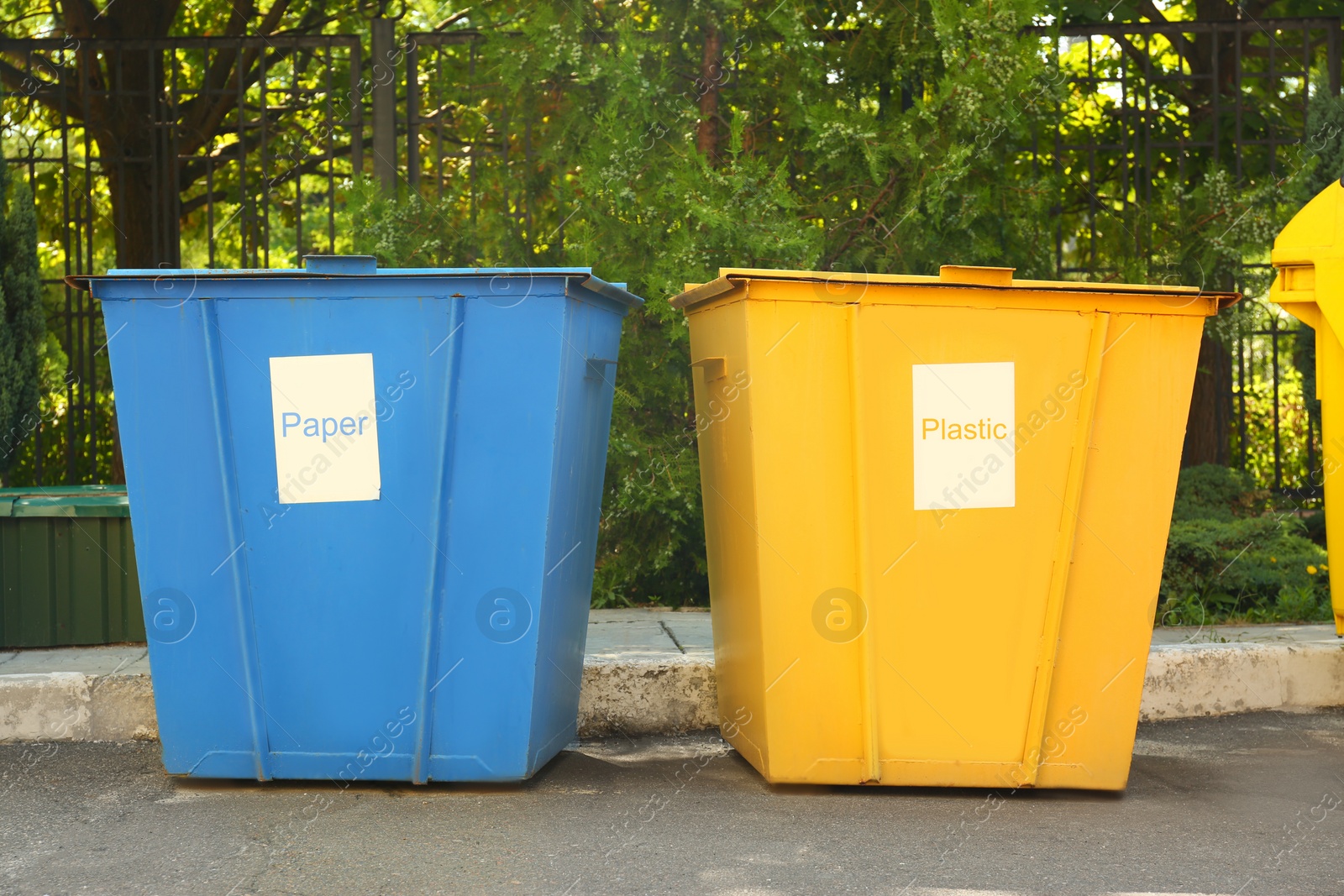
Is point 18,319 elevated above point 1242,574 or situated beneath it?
elevated above

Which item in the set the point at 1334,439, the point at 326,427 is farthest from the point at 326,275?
the point at 1334,439

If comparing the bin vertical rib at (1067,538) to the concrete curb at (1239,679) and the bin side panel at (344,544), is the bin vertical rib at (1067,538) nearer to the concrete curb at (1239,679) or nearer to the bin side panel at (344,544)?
the concrete curb at (1239,679)

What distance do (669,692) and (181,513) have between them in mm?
1653

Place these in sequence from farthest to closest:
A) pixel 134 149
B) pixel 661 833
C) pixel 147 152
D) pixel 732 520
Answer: pixel 147 152, pixel 134 149, pixel 732 520, pixel 661 833

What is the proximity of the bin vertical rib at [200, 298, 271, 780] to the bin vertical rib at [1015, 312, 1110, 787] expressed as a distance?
83.1 inches

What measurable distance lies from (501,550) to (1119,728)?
5.82 ft

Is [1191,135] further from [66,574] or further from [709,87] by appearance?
[66,574]

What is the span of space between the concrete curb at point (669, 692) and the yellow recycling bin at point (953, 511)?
0.76m

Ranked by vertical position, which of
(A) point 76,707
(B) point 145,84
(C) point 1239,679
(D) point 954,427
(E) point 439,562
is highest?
(B) point 145,84

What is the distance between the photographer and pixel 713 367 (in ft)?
11.2

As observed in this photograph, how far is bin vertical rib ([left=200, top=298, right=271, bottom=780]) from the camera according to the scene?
3.14 meters

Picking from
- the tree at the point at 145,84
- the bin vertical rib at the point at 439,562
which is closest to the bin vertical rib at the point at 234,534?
the bin vertical rib at the point at 439,562

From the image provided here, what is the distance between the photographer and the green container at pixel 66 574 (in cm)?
443

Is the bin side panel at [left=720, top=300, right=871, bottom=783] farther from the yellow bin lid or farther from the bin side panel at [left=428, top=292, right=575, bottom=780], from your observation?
the bin side panel at [left=428, top=292, right=575, bottom=780]
